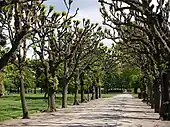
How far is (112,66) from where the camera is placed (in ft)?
269

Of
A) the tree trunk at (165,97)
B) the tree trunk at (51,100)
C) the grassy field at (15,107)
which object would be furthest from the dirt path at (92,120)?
the tree trunk at (51,100)

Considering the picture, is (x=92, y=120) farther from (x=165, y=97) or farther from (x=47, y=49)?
(x=47, y=49)

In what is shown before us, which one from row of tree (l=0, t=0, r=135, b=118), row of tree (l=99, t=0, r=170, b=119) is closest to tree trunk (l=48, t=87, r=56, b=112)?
row of tree (l=0, t=0, r=135, b=118)

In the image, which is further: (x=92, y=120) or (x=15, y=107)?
(x=15, y=107)

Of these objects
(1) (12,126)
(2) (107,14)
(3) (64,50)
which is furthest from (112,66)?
(1) (12,126)

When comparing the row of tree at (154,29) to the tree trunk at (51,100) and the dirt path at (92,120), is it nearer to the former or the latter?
the dirt path at (92,120)

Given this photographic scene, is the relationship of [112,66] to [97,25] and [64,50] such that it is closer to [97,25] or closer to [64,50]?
[97,25]

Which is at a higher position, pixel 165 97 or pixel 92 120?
pixel 165 97

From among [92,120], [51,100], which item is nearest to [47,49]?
[51,100]

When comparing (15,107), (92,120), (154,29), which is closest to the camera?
(154,29)

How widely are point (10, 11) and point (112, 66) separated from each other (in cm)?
5440

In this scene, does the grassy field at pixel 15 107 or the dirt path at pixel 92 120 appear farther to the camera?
the grassy field at pixel 15 107

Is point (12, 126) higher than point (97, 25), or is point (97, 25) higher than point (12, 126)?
point (97, 25)

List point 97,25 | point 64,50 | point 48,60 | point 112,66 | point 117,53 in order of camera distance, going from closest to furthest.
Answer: point 48,60 < point 64,50 < point 97,25 < point 117,53 < point 112,66
